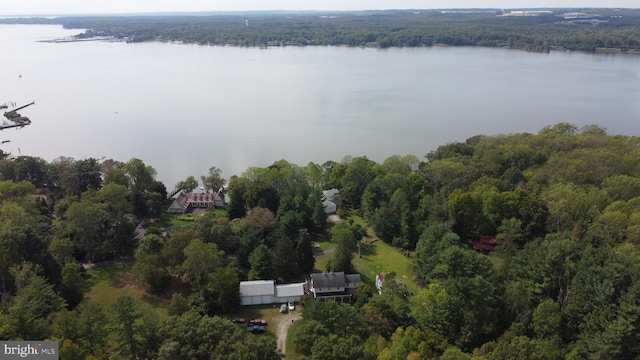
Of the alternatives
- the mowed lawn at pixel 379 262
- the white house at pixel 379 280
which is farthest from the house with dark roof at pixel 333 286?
the mowed lawn at pixel 379 262

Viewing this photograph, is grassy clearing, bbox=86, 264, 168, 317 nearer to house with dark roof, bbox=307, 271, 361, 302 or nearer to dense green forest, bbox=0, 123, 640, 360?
dense green forest, bbox=0, 123, 640, 360

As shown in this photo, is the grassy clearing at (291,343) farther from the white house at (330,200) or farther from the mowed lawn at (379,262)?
the white house at (330,200)

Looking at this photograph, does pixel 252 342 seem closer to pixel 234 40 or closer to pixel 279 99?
pixel 279 99

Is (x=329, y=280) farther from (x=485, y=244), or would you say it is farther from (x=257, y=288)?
(x=485, y=244)

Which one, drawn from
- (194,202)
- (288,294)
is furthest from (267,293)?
(194,202)

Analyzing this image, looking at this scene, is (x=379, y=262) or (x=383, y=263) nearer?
(x=383, y=263)

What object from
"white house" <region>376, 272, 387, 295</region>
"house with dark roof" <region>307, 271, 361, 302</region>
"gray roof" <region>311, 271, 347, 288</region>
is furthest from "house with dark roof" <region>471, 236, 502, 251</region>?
"gray roof" <region>311, 271, 347, 288</region>
